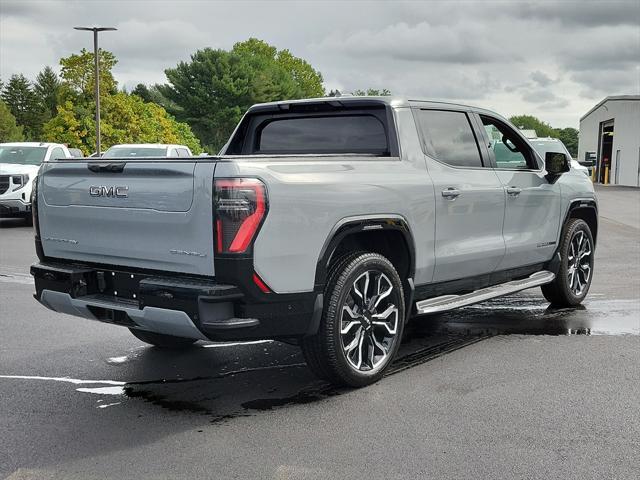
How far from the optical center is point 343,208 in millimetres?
4805

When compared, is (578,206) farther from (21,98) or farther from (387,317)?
(21,98)

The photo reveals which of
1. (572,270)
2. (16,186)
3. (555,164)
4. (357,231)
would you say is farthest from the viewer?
(16,186)

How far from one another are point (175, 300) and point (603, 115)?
60.5 m

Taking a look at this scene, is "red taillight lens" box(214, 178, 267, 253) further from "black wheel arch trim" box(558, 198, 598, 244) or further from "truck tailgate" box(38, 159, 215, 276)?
"black wheel arch trim" box(558, 198, 598, 244)

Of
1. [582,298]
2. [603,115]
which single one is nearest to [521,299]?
[582,298]

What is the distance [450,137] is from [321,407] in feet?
7.86

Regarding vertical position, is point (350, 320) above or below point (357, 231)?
below

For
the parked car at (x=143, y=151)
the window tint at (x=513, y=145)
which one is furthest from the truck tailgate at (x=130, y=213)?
the parked car at (x=143, y=151)

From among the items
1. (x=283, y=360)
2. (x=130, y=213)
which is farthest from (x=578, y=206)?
(x=130, y=213)

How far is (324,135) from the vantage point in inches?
238

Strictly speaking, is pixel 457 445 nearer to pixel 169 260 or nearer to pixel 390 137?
pixel 169 260

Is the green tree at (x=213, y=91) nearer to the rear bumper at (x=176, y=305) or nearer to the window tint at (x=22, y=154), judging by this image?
the window tint at (x=22, y=154)

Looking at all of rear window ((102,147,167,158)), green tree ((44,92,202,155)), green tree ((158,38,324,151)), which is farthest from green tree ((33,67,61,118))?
rear window ((102,147,167,158))

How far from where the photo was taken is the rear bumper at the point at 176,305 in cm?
431
